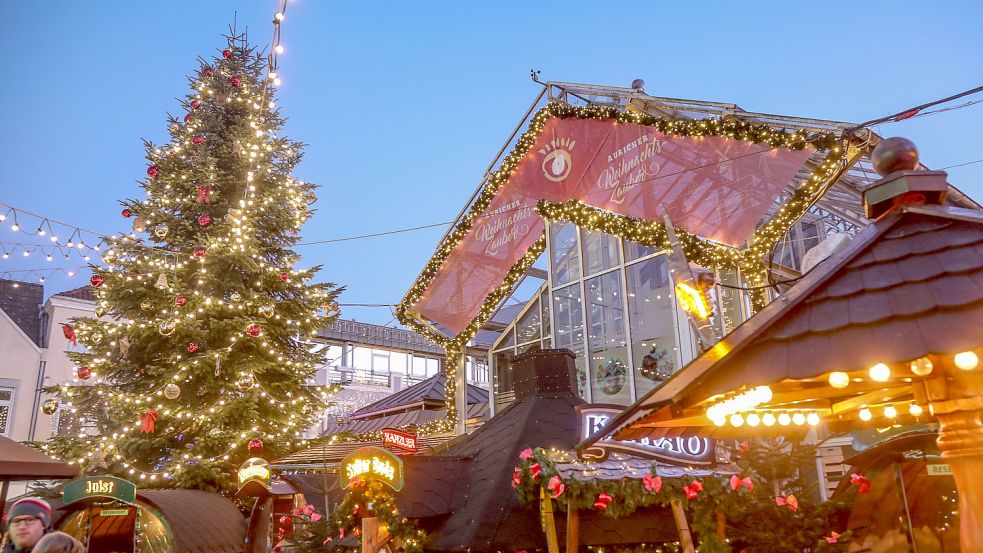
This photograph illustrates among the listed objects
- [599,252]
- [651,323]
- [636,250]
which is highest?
[599,252]

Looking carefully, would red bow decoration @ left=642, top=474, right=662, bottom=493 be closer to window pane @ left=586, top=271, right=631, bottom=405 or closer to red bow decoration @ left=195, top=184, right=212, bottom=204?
window pane @ left=586, top=271, right=631, bottom=405

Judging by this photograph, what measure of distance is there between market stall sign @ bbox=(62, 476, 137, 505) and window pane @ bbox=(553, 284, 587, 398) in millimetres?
8326

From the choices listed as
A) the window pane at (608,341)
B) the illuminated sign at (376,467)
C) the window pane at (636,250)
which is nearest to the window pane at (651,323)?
the window pane at (636,250)

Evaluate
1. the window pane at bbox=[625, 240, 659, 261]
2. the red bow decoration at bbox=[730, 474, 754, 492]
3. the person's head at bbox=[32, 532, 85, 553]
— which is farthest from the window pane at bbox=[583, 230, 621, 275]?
the person's head at bbox=[32, 532, 85, 553]

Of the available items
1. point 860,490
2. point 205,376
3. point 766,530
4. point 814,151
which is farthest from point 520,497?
point 205,376

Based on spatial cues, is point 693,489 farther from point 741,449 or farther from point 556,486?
point 741,449

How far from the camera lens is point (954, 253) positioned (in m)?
2.42

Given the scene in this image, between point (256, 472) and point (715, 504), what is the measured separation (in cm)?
723

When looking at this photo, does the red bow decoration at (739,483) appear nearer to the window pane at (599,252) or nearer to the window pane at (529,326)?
the window pane at (599,252)

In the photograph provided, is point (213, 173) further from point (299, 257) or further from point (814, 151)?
point (814, 151)

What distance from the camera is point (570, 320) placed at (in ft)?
44.8

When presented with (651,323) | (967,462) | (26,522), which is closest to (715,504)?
(967,462)

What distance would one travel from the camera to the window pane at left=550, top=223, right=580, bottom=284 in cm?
1389

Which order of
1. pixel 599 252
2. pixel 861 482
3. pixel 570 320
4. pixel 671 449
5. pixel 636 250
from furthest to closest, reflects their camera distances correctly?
pixel 570 320, pixel 599 252, pixel 636 250, pixel 861 482, pixel 671 449
